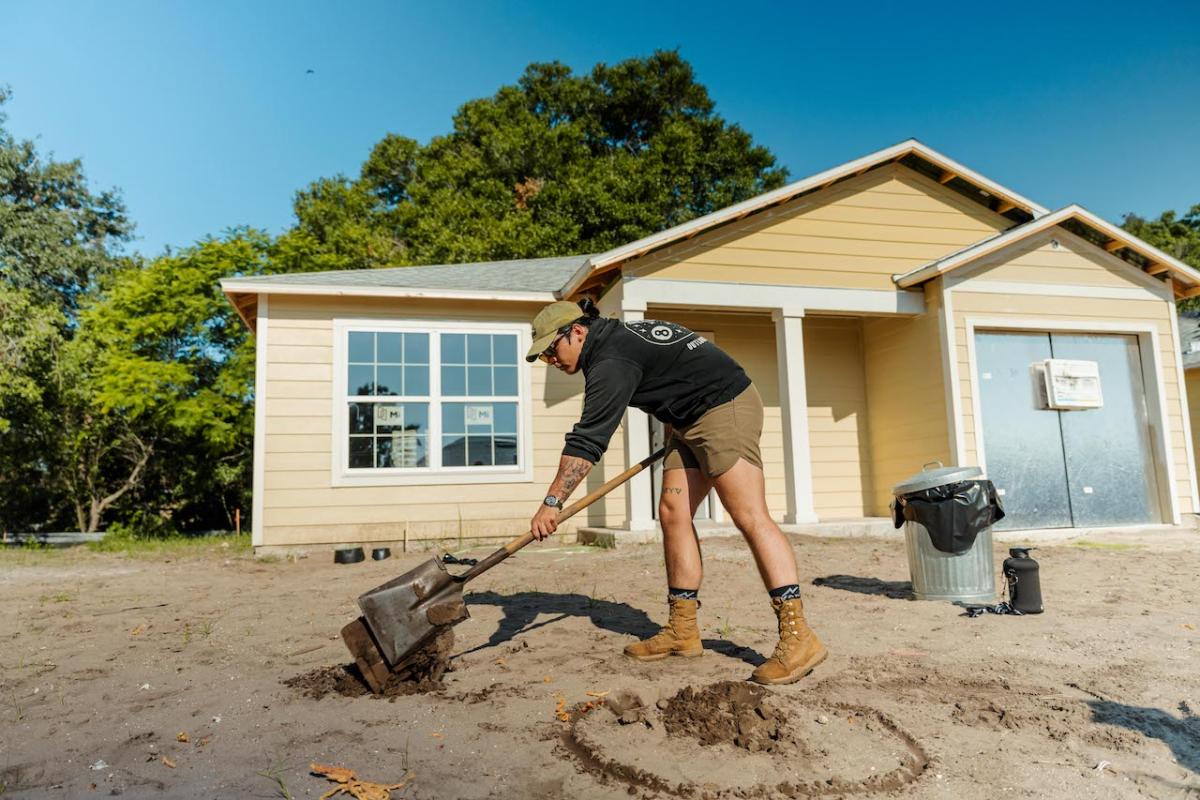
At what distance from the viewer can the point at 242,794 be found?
2.30 meters

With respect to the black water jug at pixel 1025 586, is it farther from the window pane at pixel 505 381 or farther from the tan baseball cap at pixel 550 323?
the window pane at pixel 505 381

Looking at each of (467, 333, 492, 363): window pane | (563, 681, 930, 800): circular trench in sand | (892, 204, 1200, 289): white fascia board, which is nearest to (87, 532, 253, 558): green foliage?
(467, 333, 492, 363): window pane

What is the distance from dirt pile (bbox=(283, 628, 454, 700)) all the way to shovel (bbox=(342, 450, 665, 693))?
0.14ft

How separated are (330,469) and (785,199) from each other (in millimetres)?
6345

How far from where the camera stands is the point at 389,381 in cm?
921

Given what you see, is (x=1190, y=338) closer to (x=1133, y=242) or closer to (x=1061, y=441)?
(x=1133, y=242)

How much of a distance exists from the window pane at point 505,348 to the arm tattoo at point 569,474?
6350 millimetres

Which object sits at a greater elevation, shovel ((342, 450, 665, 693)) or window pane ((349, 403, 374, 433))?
window pane ((349, 403, 374, 433))

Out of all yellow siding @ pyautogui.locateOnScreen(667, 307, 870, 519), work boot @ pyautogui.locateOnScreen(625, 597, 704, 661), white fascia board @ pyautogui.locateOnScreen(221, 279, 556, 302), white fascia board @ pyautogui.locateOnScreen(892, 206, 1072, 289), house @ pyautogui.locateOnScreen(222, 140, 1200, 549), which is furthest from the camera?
yellow siding @ pyautogui.locateOnScreen(667, 307, 870, 519)

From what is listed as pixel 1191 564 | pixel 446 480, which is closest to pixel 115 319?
pixel 446 480

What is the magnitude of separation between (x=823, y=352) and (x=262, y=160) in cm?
1937

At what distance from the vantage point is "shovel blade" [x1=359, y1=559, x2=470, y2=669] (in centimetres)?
326

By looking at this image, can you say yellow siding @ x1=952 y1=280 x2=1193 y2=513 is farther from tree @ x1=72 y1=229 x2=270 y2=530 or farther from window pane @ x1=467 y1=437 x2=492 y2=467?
tree @ x1=72 y1=229 x2=270 y2=530

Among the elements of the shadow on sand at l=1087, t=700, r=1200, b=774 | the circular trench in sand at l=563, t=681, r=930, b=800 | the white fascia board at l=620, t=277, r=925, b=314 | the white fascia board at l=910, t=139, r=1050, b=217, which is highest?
the white fascia board at l=910, t=139, r=1050, b=217
